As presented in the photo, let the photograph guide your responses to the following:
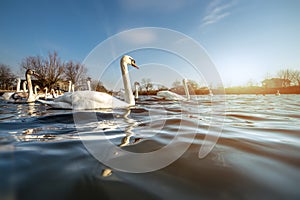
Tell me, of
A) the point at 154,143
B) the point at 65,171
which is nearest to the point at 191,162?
the point at 154,143

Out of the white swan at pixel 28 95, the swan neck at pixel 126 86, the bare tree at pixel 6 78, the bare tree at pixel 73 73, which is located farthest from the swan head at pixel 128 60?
the bare tree at pixel 6 78

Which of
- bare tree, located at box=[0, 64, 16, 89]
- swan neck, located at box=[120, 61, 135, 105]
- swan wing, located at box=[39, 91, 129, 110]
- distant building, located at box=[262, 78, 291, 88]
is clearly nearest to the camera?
swan wing, located at box=[39, 91, 129, 110]

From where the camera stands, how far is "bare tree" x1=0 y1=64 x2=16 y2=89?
32266 mm

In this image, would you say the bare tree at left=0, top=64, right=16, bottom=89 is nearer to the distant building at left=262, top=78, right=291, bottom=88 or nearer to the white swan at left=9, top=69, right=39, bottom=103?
the white swan at left=9, top=69, right=39, bottom=103

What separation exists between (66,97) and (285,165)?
14.1ft

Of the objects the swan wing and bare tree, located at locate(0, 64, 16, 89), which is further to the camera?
bare tree, located at locate(0, 64, 16, 89)

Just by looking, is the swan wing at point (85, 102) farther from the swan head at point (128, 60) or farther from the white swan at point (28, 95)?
the white swan at point (28, 95)

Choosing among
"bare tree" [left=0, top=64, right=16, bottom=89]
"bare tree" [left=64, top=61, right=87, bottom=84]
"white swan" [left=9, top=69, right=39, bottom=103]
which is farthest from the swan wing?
"bare tree" [left=0, top=64, right=16, bottom=89]

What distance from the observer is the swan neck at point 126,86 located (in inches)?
176

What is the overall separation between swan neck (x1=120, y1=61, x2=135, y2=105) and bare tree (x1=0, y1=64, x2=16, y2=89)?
4282 centimetres

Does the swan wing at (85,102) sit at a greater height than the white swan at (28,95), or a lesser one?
lesser

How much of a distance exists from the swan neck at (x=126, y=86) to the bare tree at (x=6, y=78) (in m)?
42.8

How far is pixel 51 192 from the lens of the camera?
0.55m

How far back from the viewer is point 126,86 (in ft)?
15.3
